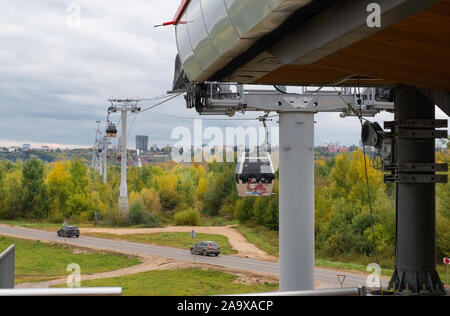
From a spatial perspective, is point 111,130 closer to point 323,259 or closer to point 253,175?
point 323,259

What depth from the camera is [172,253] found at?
133ft

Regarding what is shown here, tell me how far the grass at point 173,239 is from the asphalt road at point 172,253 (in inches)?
69.1

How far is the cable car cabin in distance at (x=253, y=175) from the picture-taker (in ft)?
83.4

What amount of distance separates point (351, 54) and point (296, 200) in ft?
43.7

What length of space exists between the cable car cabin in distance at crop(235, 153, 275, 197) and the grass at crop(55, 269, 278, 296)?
185 inches

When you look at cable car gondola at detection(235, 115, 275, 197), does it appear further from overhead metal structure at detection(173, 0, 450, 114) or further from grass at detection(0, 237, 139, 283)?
overhead metal structure at detection(173, 0, 450, 114)

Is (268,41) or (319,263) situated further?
(319,263)

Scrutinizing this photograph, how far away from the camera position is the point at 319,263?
3672 centimetres
